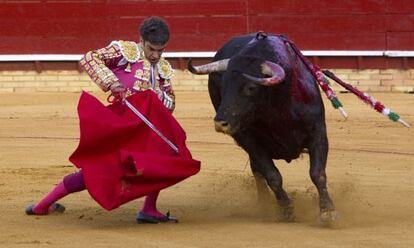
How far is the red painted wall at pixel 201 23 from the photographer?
13.3 metres

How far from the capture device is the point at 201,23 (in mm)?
13539

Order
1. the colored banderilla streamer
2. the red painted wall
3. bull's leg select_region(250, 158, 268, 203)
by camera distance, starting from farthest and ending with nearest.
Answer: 1. the red painted wall
2. bull's leg select_region(250, 158, 268, 203)
3. the colored banderilla streamer

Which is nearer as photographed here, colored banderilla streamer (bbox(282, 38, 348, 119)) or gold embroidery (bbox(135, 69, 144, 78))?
gold embroidery (bbox(135, 69, 144, 78))

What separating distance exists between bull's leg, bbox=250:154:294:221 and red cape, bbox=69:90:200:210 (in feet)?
1.38

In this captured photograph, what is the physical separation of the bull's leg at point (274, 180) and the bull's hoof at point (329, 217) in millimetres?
286

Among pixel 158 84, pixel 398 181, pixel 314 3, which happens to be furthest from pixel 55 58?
pixel 158 84

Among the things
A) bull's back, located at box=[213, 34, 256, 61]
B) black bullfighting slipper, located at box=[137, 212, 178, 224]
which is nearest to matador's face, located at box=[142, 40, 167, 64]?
bull's back, located at box=[213, 34, 256, 61]

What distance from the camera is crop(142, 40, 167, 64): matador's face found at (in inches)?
191

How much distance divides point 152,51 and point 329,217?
1.04m

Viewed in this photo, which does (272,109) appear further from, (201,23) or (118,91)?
(201,23)

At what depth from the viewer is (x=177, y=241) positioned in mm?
4496

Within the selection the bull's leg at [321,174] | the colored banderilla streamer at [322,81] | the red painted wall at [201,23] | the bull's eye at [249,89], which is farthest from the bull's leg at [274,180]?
the red painted wall at [201,23]

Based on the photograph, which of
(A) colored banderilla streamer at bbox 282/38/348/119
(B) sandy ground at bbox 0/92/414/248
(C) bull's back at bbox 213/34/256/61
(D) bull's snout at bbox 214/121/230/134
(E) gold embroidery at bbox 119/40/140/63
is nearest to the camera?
(B) sandy ground at bbox 0/92/414/248

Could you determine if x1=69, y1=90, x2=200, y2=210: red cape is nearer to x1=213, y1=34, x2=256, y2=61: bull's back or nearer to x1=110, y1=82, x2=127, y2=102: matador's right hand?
x1=110, y1=82, x2=127, y2=102: matador's right hand
